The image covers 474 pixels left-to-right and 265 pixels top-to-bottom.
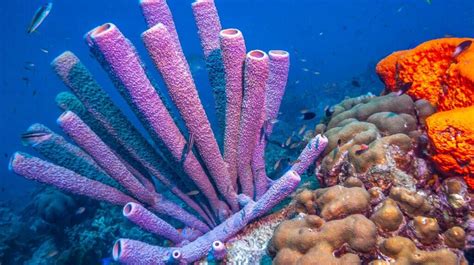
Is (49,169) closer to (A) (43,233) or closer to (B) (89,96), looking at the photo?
(B) (89,96)

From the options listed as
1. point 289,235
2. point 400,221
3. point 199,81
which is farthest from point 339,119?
point 199,81

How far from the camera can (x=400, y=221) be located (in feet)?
7.50

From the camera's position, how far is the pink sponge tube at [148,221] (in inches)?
111

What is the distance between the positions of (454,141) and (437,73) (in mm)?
1289

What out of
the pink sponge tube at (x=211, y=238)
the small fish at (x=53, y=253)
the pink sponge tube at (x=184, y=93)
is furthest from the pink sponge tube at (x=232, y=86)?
the small fish at (x=53, y=253)

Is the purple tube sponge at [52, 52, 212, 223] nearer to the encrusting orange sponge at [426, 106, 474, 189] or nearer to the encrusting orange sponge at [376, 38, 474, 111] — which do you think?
the encrusting orange sponge at [426, 106, 474, 189]

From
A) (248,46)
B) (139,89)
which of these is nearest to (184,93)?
(139,89)

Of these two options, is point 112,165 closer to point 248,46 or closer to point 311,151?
point 311,151

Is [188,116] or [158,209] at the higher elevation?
[188,116]

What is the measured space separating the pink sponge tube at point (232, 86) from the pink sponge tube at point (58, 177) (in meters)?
1.39

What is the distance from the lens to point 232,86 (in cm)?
288

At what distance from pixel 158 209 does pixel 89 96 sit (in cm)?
153

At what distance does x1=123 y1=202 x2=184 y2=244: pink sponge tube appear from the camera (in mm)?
2809

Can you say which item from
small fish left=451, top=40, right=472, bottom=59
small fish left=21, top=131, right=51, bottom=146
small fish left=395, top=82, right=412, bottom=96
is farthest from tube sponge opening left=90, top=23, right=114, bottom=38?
small fish left=451, top=40, right=472, bottom=59
